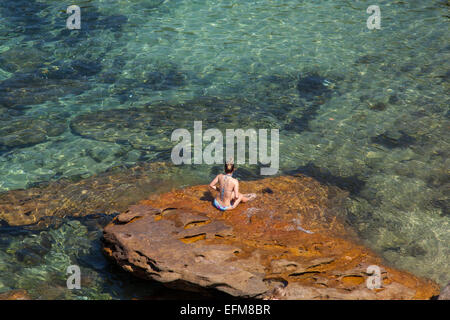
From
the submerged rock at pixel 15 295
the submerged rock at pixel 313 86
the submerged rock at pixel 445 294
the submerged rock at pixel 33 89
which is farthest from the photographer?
the submerged rock at pixel 313 86

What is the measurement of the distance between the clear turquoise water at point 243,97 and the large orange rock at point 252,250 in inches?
26.1

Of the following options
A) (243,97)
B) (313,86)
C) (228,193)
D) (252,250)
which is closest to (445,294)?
(252,250)

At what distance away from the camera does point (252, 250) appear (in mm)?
6676

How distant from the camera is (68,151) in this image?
384 inches

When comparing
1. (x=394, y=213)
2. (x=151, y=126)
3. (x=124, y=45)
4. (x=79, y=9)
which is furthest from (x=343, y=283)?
(x=79, y=9)

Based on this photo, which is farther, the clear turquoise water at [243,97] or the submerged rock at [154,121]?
the submerged rock at [154,121]

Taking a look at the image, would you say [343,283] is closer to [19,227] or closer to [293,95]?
[19,227]

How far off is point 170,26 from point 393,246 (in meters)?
9.94

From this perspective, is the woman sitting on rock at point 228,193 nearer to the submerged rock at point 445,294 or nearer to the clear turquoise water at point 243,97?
the clear turquoise water at point 243,97

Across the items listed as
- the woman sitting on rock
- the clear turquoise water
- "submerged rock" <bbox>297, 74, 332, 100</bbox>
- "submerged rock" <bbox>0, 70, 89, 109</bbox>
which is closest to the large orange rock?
the woman sitting on rock

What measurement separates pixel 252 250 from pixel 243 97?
569cm

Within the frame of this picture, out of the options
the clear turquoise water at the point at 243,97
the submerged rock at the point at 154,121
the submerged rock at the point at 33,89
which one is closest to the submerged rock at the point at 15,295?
the clear turquoise water at the point at 243,97

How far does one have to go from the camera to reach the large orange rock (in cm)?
609

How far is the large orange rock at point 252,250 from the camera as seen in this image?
20.0 feet
